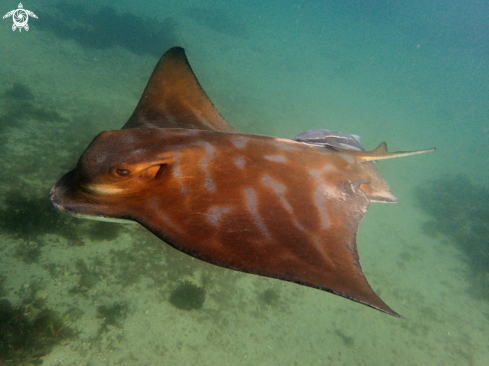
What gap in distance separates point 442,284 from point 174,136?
42.3 ft

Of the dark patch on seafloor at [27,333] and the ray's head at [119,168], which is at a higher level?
the ray's head at [119,168]

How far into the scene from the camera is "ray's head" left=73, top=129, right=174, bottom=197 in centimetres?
215

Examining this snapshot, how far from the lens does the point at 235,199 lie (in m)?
2.16

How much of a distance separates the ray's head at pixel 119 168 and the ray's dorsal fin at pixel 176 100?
151 cm

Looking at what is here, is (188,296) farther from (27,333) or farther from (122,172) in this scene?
(122,172)

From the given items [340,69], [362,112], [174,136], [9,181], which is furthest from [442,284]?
[340,69]

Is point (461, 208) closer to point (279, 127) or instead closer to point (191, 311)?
point (279, 127)

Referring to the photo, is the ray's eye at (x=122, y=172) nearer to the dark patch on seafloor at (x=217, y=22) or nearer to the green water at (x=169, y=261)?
the green water at (x=169, y=261)

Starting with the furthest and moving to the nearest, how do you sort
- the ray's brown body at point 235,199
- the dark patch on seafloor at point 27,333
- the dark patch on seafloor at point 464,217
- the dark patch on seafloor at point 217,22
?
the dark patch on seafloor at point 217,22, the dark patch on seafloor at point 464,217, the dark patch on seafloor at point 27,333, the ray's brown body at point 235,199

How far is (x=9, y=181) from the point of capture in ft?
21.0

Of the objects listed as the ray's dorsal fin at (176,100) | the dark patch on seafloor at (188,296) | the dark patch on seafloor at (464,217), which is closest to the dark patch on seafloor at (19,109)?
the ray's dorsal fin at (176,100)

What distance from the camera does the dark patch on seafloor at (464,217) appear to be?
11932 millimetres

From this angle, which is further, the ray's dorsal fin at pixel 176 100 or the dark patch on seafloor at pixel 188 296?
the dark patch on seafloor at pixel 188 296

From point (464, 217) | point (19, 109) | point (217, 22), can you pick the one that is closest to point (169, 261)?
point (19, 109)
